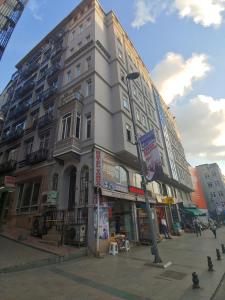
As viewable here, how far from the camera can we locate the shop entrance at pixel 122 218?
1456 cm

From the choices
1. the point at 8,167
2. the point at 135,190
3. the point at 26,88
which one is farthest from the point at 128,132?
the point at 26,88

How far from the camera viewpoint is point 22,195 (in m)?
18.1

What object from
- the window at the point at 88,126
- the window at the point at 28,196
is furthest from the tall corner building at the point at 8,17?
the window at the point at 28,196

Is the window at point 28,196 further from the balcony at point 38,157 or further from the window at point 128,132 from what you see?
the window at point 128,132

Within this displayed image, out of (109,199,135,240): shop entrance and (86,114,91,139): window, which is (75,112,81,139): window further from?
(109,199,135,240): shop entrance

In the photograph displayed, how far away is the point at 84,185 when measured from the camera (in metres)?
13.4

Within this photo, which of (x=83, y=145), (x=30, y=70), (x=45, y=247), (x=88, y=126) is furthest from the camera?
(x=30, y=70)

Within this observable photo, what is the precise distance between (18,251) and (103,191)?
5.73 meters

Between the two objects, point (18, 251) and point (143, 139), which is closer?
point (18, 251)

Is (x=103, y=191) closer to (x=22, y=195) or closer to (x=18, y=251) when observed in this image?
(x=18, y=251)

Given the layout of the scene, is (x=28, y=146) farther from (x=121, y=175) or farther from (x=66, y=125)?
(x=121, y=175)

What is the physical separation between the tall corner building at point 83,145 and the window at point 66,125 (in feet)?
0.29

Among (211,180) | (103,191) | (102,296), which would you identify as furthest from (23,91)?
(211,180)

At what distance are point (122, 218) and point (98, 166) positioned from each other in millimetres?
5280
